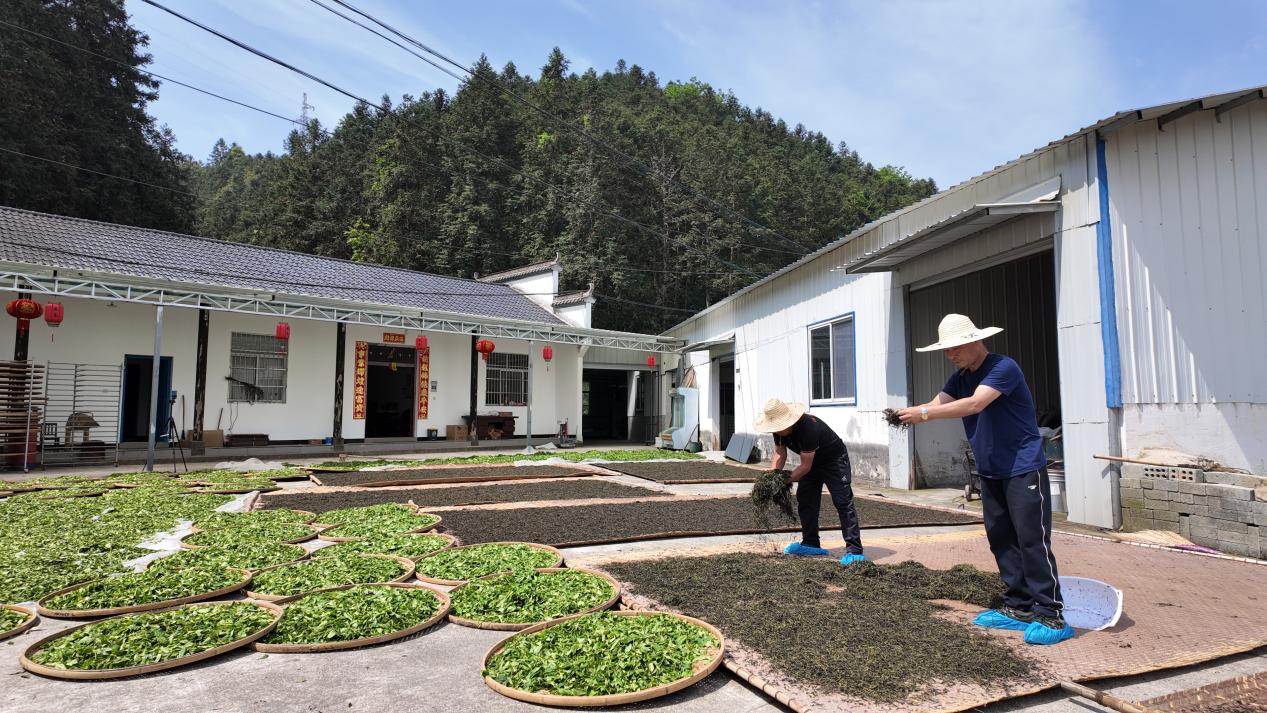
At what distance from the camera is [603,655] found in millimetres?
2422

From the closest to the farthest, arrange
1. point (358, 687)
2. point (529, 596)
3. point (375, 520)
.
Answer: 1. point (358, 687)
2. point (529, 596)
3. point (375, 520)

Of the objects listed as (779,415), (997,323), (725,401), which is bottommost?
(779,415)

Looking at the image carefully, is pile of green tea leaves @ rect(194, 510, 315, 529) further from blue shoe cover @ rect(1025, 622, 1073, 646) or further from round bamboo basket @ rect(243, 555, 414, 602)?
blue shoe cover @ rect(1025, 622, 1073, 646)

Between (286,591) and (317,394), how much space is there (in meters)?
11.5

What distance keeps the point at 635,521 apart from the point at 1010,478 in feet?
10.9

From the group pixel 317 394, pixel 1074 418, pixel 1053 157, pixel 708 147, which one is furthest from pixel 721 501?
pixel 708 147

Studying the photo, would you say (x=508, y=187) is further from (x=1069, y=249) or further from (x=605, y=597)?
(x=605, y=597)

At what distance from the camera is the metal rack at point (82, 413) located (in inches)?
416

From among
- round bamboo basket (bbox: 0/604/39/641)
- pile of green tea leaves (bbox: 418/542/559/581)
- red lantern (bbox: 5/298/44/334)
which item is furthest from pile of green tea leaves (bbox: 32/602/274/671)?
red lantern (bbox: 5/298/44/334)

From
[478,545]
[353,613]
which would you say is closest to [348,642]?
[353,613]

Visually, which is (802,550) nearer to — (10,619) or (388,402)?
(10,619)

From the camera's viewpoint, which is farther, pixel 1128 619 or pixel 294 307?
pixel 294 307

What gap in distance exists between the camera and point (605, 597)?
10.4 feet

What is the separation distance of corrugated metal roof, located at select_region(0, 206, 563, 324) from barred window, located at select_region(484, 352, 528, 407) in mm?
1216
